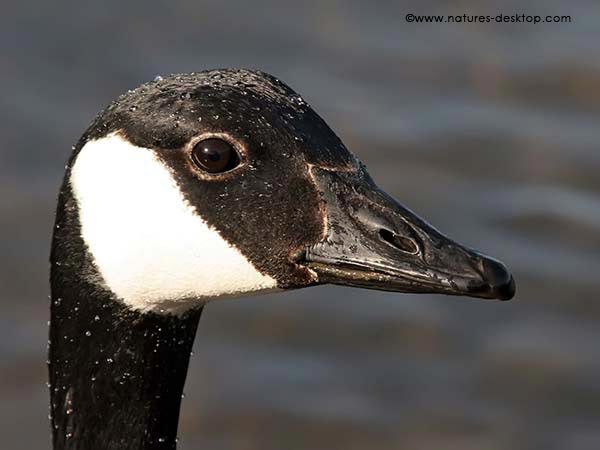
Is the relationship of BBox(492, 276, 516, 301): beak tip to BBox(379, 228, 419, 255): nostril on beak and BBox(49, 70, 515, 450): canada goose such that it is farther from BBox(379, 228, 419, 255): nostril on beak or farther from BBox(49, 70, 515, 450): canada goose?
BBox(379, 228, 419, 255): nostril on beak

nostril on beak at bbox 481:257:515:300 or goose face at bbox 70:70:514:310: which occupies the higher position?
goose face at bbox 70:70:514:310

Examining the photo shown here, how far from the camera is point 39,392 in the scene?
669 centimetres

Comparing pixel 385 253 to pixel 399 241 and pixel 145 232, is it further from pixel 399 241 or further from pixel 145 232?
pixel 145 232

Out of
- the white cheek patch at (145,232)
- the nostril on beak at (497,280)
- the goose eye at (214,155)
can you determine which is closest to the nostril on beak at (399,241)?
the nostril on beak at (497,280)

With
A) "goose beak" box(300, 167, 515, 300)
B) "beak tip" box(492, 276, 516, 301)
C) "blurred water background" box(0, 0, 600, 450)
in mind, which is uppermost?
"blurred water background" box(0, 0, 600, 450)

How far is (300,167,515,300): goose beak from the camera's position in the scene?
13.3 ft

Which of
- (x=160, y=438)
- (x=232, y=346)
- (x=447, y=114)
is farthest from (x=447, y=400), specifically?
(x=160, y=438)

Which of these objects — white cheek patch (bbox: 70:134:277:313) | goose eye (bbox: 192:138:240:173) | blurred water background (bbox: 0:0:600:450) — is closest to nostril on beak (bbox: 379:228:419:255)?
white cheek patch (bbox: 70:134:277:313)

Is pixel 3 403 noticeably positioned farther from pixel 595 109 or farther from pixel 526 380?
pixel 595 109

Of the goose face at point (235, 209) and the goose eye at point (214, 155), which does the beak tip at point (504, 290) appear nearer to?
the goose face at point (235, 209)

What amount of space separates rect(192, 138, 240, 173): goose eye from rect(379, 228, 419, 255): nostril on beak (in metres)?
0.48

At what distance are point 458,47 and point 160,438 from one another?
15.0 ft

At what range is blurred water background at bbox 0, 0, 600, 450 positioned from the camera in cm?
676

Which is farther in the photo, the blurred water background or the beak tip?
the blurred water background
